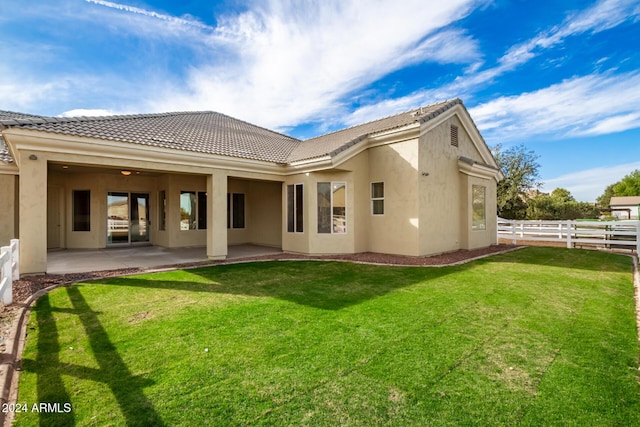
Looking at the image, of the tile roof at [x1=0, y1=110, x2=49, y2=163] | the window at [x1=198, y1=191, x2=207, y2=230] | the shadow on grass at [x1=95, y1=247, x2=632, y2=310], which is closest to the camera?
the shadow on grass at [x1=95, y1=247, x2=632, y2=310]

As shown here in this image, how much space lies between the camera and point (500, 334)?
190 inches

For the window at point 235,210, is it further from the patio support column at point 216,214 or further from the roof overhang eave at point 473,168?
the roof overhang eave at point 473,168

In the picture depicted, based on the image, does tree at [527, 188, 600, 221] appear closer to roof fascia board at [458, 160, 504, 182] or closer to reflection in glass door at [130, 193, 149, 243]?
roof fascia board at [458, 160, 504, 182]

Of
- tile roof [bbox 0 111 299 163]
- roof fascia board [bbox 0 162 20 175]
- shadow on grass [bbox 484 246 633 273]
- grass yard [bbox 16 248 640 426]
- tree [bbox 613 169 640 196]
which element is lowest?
grass yard [bbox 16 248 640 426]

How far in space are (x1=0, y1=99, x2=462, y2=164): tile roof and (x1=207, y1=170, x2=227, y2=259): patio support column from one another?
3.45 feet

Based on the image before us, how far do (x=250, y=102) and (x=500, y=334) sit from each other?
1826 cm

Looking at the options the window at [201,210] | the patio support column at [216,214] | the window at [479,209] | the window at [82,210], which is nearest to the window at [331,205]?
the patio support column at [216,214]

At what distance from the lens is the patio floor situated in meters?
10.2

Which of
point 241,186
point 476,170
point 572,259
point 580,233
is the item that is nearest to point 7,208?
point 241,186

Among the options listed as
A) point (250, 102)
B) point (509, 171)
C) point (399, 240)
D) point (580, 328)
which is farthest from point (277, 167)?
point (509, 171)

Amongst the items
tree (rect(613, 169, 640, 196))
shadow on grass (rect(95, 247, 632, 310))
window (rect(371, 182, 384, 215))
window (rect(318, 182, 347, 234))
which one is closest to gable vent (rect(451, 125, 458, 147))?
window (rect(371, 182, 384, 215))

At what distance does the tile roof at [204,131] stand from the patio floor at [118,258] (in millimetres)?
4184

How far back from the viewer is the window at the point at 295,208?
43.5 feet

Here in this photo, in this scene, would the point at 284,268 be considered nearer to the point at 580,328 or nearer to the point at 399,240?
the point at 399,240
